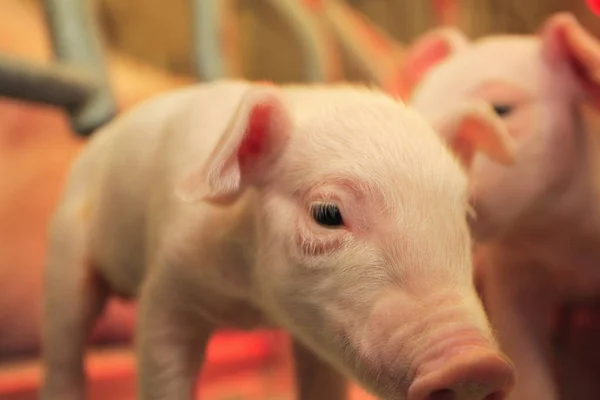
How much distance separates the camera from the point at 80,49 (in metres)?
1.49

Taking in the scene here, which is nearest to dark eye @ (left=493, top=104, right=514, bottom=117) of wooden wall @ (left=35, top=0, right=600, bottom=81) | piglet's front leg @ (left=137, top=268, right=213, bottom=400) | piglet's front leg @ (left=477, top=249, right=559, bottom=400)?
piglet's front leg @ (left=477, top=249, right=559, bottom=400)

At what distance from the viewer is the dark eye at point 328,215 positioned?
84cm

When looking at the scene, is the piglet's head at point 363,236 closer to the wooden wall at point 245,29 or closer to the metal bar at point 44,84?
the metal bar at point 44,84

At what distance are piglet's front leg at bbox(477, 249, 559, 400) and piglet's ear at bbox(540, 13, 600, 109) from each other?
0.31 metres

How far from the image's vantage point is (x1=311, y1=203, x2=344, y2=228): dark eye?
844mm

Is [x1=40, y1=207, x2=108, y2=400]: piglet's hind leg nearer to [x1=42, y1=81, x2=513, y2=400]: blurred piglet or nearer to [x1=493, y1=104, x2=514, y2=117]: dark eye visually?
[x1=42, y1=81, x2=513, y2=400]: blurred piglet

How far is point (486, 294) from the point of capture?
4.36ft

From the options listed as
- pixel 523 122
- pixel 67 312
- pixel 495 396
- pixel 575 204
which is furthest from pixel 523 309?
pixel 67 312

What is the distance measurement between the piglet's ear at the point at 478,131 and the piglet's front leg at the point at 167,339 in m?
0.41

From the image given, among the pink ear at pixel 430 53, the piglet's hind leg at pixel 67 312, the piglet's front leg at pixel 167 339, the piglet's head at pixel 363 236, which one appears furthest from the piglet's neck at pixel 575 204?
the piglet's hind leg at pixel 67 312

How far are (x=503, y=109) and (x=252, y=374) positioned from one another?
0.91 metres

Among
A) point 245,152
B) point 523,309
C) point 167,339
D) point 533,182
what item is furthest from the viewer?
point 523,309

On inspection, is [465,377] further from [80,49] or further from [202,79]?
[202,79]

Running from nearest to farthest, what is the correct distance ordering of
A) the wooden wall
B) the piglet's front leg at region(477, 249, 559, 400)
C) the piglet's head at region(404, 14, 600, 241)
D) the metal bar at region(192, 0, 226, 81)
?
the piglet's head at region(404, 14, 600, 241)
the piglet's front leg at region(477, 249, 559, 400)
the metal bar at region(192, 0, 226, 81)
the wooden wall
